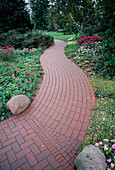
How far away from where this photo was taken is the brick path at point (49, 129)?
2.34 m

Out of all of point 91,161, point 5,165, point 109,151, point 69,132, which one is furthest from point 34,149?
point 109,151

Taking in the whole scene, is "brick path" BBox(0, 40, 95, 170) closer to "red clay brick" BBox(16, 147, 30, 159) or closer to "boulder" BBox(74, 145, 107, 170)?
"red clay brick" BBox(16, 147, 30, 159)

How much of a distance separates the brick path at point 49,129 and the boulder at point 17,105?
17 cm

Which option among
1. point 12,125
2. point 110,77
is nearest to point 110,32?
point 110,77

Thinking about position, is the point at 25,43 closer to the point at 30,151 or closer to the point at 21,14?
the point at 21,14

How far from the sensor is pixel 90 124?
10.2 feet

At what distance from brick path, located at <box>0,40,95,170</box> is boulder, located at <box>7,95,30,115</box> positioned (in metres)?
0.17

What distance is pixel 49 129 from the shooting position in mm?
3020

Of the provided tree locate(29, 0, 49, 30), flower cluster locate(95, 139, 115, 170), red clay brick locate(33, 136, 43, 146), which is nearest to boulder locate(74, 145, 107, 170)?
flower cluster locate(95, 139, 115, 170)

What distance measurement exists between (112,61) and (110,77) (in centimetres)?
74

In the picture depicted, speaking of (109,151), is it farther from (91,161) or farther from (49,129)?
(49,129)

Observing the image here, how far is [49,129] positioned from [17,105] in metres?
1.24

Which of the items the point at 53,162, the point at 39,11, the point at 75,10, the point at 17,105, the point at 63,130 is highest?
the point at 39,11

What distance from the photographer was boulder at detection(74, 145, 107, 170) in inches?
76.1
